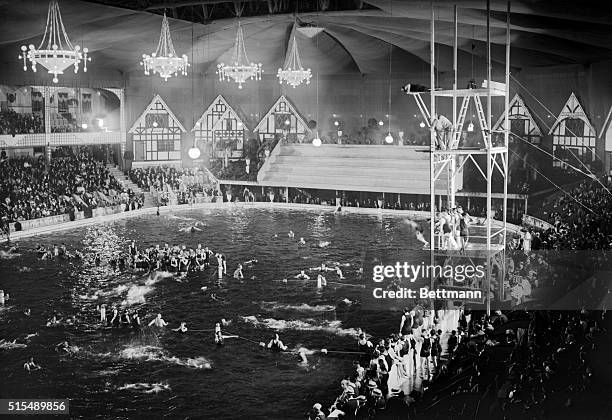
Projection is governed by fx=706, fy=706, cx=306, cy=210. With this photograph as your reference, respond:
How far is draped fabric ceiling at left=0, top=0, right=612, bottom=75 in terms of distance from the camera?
15711mm

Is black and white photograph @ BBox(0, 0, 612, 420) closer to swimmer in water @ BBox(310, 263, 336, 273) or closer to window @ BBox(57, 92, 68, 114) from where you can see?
swimmer in water @ BBox(310, 263, 336, 273)

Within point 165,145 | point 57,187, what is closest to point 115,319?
point 57,187

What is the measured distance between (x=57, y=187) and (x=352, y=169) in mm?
11889

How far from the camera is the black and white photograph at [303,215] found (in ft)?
35.3

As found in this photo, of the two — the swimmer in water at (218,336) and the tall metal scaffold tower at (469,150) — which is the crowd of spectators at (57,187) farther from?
the tall metal scaffold tower at (469,150)

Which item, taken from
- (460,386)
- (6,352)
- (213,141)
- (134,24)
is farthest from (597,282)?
(213,141)

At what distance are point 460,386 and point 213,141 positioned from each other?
25.6 m

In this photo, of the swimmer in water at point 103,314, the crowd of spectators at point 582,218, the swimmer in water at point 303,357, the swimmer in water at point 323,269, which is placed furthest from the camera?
the swimmer in water at point 323,269

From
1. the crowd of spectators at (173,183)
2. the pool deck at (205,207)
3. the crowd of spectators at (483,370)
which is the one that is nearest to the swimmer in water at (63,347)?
the crowd of spectators at (483,370)

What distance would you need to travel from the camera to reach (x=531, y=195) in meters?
24.5

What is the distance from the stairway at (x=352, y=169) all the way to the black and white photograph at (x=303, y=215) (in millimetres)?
108

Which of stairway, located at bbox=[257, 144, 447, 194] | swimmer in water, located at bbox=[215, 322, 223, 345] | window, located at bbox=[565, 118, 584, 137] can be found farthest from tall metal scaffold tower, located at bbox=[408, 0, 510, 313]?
stairway, located at bbox=[257, 144, 447, 194]

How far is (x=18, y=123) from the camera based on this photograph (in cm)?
2684

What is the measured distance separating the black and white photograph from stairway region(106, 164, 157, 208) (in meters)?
0.18
